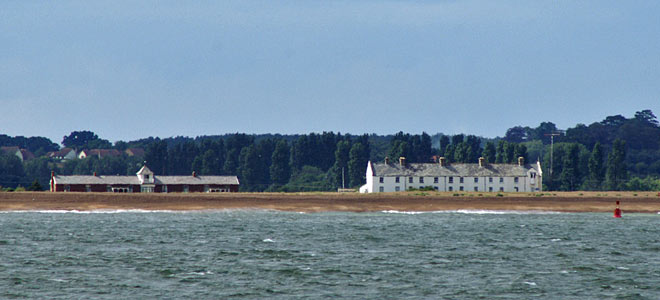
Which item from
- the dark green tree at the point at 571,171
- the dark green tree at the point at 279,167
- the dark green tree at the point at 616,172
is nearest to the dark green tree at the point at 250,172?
the dark green tree at the point at 279,167

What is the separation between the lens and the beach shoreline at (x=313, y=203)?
10312cm

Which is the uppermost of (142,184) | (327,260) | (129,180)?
(129,180)

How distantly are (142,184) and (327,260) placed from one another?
103753 mm

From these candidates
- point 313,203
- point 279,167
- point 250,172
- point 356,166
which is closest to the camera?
point 313,203

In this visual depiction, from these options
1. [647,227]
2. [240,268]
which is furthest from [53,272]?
[647,227]

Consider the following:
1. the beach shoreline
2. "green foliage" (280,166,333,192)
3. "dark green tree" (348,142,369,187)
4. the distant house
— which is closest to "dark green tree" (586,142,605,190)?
"dark green tree" (348,142,369,187)

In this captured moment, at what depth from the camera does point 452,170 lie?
15075cm

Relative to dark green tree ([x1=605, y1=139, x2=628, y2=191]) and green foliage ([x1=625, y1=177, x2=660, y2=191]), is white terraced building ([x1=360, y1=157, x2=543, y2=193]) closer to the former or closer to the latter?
dark green tree ([x1=605, y1=139, x2=628, y2=191])

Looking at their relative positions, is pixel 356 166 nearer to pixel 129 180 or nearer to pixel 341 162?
pixel 341 162

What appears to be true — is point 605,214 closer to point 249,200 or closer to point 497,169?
point 249,200

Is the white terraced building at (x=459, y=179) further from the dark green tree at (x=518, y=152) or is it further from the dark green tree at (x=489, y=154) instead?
the dark green tree at (x=518, y=152)

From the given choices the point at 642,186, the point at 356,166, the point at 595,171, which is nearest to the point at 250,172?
the point at 356,166

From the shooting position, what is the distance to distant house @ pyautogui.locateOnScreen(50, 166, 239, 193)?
461 ft

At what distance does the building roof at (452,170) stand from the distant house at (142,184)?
1020 inches
